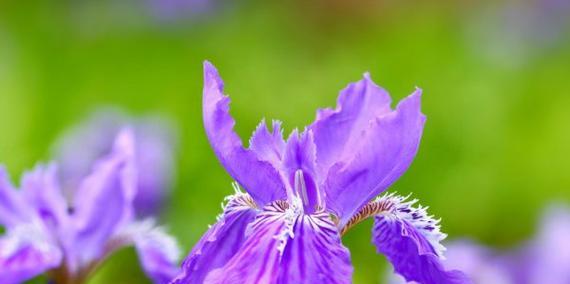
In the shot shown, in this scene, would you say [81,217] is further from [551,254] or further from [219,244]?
[551,254]

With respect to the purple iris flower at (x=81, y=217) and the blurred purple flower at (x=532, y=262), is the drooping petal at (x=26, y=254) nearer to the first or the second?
the purple iris flower at (x=81, y=217)

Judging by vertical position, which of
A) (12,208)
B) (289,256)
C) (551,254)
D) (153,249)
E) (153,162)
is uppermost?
(153,162)

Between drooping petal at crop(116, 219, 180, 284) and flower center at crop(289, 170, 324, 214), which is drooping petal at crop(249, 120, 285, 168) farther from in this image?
drooping petal at crop(116, 219, 180, 284)

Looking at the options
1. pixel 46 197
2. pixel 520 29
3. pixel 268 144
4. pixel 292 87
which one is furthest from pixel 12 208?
pixel 520 29

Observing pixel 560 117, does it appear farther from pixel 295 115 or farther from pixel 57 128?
pixel 57 128

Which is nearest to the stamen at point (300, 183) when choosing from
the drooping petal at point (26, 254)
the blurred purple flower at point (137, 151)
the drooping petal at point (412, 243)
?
the drooping petal at point (412, 243)

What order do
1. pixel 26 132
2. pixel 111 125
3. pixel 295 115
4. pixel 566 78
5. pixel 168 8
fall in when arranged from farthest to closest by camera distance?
1. pixel 168 8
2. pixel 566 78
3. pixel 295 115
4. pixel 26 132
5. pixel 111 125

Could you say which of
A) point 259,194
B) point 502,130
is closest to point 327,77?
point 502,130
